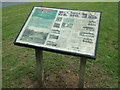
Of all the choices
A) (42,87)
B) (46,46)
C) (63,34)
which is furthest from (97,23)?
(42,87)

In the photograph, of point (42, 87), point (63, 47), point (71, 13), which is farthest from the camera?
point (42, 87)

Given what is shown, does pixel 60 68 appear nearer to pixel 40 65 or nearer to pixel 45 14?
pixel 40 65

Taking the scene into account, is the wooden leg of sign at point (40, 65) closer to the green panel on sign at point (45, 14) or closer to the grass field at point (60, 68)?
the grass field at point (60, 68)

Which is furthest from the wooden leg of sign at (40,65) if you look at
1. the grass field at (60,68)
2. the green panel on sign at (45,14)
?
the green panel on sign at (45,14)

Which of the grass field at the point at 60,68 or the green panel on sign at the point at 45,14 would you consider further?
the grass field at the point at 60,68

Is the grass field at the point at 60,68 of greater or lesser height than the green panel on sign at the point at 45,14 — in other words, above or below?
below

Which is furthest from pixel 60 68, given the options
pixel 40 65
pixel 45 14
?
pixel 45 14

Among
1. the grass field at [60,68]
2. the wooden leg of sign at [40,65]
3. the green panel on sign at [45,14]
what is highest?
the green panel on sign at [45,14]

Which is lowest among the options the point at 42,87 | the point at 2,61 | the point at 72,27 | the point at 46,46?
the point at 2,61

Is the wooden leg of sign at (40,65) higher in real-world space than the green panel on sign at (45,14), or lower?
lower

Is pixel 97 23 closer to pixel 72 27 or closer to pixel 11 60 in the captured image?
pixel 72 27

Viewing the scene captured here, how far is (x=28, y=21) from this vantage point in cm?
355

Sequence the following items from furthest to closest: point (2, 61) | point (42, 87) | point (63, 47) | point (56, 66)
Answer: point (2, 61), point (56, 66), point (42, 87), point (63, 47)

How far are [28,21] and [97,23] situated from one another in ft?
4.35
